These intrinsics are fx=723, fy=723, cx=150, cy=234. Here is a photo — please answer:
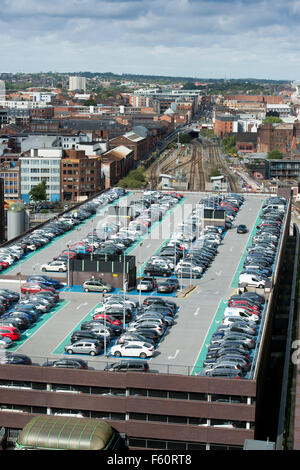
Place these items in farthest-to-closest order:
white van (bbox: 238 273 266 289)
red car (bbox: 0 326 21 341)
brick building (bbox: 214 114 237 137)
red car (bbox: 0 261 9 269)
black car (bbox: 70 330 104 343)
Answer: brick building (bbox: 214 114 237 137) → red car (bbox: 0 261 9 269) → white van (bbox: 238 273 266 289) → red car (bbox: 0 326 21 341) → black car (bbox: 70 330 104 343)

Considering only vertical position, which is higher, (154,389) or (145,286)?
(145,286)

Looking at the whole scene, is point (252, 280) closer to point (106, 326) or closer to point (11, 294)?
point (106, 326)

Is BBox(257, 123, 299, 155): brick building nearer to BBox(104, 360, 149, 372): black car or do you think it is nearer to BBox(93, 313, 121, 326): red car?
BBox(93, 313, 121, 326): red car

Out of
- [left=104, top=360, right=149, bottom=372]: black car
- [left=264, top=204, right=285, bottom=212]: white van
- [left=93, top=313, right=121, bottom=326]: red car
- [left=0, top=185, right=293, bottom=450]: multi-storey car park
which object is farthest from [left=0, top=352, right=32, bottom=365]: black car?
[left=264, top=204, right=285, bottom=212]: white van

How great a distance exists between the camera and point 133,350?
18.5m

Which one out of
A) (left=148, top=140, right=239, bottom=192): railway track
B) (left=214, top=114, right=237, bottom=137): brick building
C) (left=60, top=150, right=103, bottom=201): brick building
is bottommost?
(left=148, top=140, right=239, bottom=192): railway track

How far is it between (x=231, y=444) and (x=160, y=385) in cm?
202

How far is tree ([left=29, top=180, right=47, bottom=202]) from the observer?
59.9 m

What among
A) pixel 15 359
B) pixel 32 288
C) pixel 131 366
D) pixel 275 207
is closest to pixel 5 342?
pixel 15 359

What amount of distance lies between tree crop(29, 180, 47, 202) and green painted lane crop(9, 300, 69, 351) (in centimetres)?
3747

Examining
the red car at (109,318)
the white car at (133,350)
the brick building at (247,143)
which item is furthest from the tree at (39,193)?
the brick building at (247,143)

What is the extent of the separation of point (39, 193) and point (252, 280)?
122ft

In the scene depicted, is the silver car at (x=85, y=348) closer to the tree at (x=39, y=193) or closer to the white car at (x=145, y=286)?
the white car at (x=145, y=286)
